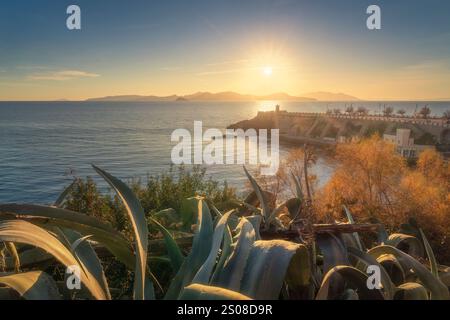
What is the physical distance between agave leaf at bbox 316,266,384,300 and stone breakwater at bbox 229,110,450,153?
51.2 m

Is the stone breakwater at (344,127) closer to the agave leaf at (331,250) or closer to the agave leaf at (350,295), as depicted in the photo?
the agave leaf at (331,250)

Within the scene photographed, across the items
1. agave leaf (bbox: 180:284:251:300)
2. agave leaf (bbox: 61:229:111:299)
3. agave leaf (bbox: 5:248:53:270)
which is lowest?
agave leaf (bbox: 5:248:53:270)

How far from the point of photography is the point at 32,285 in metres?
1.44

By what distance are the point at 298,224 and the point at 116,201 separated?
14.1 feet

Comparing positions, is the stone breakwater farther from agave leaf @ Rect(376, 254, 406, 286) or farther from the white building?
agave leaf @ Rect(376, 254, 406, 286)

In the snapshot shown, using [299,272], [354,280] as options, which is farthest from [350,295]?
[299,272]

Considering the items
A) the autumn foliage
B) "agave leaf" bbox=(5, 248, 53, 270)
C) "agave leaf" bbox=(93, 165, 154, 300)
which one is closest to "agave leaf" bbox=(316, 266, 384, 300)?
"agave leaf" bbox=(93, 165, 154, 300)

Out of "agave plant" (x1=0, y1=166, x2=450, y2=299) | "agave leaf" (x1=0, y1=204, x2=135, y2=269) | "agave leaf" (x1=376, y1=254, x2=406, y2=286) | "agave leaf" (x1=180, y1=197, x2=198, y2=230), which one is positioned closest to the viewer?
"agave plant" (x1=0, y1=166, x2=450, y2=299)

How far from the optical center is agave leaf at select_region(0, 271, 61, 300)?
1.39 meters

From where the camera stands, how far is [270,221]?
8.64ft

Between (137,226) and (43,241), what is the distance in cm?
46

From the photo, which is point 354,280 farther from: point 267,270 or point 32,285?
point 32,285
